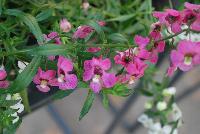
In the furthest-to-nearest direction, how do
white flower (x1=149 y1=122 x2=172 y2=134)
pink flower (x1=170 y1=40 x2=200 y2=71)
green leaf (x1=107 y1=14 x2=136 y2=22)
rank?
1. white flower (x1=149 y1=122 x2=172 y2=134)
2. green leaf (x1=107 y1=14 x2=136 y2=22)
3. pink flower (x1=170 y1=40 x2=200 y2=71)

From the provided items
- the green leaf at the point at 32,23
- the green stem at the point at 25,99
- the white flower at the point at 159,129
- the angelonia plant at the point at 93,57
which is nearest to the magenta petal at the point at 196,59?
the angelonia plant at the point at 93,57

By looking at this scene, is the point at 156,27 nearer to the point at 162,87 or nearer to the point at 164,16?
the point at 164,16

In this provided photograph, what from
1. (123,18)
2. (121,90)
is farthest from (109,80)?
(123,18)

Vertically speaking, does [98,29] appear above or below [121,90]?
above

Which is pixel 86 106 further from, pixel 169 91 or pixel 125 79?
pixel 169 91

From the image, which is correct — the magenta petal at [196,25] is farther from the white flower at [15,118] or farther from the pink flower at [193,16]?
the white flower at [15,118]

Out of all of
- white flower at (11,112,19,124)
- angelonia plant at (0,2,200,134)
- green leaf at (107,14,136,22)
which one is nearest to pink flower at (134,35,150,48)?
→ angelonia plant at (0,2,200,134)

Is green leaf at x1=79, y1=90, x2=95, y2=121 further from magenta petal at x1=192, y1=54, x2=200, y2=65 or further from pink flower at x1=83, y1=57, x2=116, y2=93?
magenta petal at x1=192, y1=54, x2=200, y2=65
